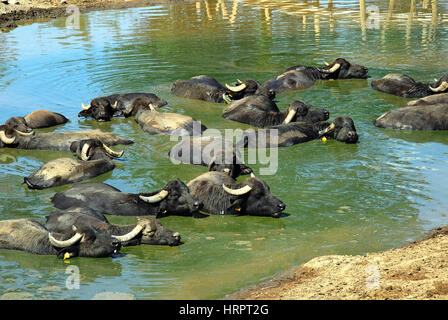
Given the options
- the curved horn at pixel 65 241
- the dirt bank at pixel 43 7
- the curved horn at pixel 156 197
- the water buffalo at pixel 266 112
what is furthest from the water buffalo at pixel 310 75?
the dirt bank at pixel 43 7

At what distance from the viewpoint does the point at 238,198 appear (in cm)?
926

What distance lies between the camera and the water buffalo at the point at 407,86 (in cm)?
1455

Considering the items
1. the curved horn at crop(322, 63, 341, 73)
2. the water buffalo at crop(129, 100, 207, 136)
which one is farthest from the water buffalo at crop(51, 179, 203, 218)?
the curved horn at crop(322, 63, 341, 73)

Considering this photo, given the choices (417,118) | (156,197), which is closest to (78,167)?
(156,197)

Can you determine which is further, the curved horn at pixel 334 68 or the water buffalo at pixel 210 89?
the curved horn at pixel 334 68

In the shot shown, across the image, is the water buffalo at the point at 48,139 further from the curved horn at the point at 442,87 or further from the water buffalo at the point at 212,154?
the curved horn at the point at 442,87

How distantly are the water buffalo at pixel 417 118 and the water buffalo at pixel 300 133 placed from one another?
1.01m

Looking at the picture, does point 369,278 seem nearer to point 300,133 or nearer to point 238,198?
point 238,198

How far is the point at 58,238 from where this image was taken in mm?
8156

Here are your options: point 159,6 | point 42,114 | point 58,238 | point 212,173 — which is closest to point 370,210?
point 212,173

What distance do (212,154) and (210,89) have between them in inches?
190

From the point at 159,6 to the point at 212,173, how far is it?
2391 cm

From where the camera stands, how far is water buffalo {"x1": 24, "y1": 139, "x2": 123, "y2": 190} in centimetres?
1060

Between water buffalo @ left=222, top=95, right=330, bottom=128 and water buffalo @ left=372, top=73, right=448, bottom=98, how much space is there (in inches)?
106
